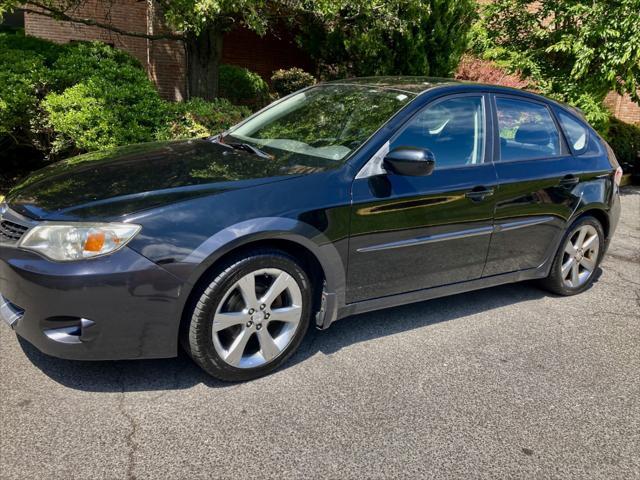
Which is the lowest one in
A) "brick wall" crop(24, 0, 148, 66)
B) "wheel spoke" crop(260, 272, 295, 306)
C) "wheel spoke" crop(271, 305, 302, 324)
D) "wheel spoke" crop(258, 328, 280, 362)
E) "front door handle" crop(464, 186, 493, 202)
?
"wheel spoke" crop(258, 328, 280, 362)

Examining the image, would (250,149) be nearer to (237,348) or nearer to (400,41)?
(237,348)

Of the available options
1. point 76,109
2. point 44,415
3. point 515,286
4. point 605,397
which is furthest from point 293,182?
point 76,109

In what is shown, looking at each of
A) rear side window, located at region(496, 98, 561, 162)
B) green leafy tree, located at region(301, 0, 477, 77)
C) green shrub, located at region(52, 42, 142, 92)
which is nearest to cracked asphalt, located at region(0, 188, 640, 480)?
rear side window, located at region(496, 98, 561, 162)

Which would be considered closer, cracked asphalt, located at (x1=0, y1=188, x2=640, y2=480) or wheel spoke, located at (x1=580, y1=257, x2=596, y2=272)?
cracked asphalt, located at (x1=0, y1=188, x2=640, y2=480)

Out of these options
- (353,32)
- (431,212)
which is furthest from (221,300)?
(353,32)

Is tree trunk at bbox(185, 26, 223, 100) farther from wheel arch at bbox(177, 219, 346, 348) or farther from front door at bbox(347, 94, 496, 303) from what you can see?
wheel arch at bbox(177, 219, 346, 348)

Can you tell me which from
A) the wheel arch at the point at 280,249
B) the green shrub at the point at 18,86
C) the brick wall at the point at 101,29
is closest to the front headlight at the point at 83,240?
the wheel arch at the point at 280,249

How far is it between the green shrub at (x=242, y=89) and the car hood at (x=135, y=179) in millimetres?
6673

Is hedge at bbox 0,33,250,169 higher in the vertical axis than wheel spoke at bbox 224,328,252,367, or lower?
higher

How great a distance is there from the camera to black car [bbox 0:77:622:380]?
274cm

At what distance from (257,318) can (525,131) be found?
2530 mm

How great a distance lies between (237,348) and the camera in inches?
120

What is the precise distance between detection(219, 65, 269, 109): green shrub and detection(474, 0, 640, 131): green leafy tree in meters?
3.93

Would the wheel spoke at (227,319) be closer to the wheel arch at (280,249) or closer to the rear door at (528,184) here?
the wheel arch at (280,249)
